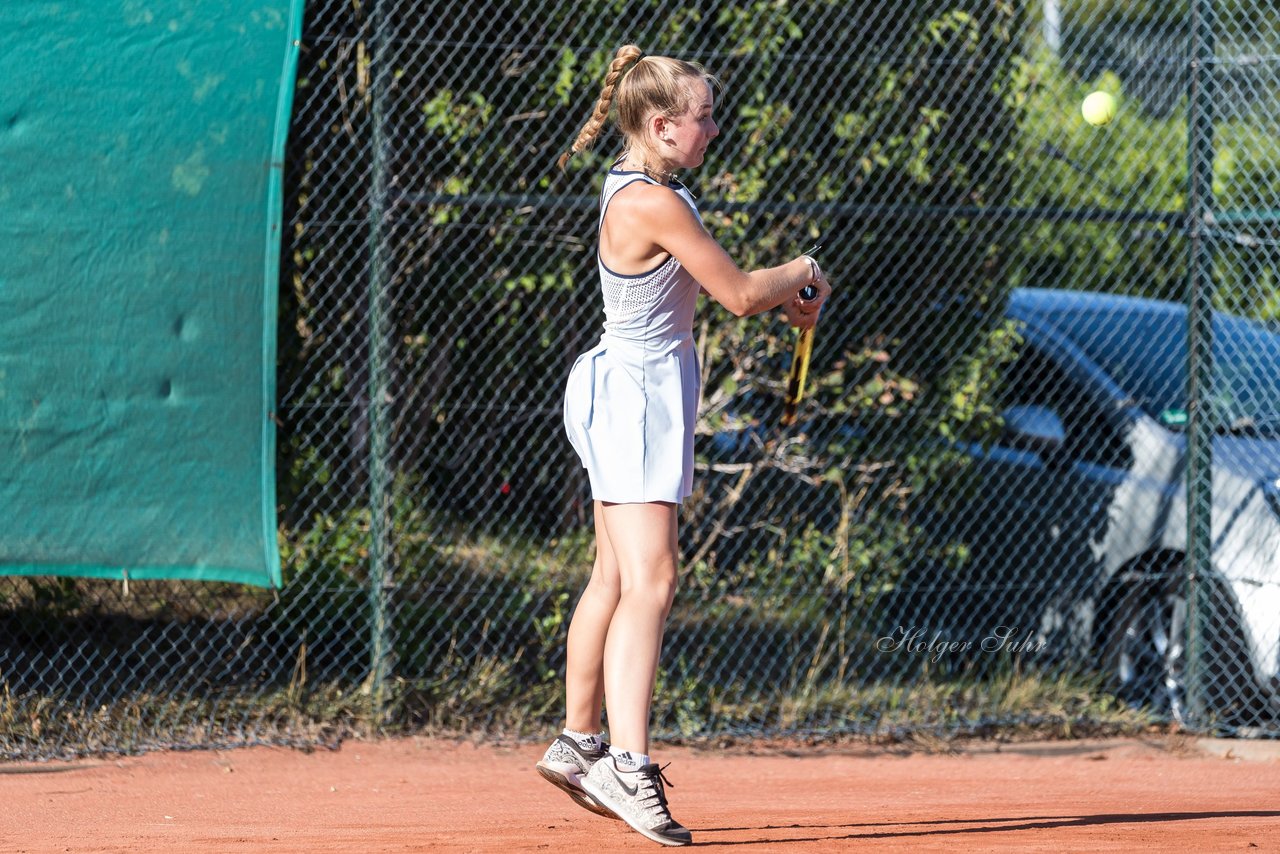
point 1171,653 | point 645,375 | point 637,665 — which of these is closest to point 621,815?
point 637,665

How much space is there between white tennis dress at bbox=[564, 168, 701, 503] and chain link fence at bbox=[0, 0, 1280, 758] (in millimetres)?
1730

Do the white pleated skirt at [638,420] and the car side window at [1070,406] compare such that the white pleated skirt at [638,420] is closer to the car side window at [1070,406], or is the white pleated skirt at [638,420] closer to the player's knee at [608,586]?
the player's knee at [608,586]

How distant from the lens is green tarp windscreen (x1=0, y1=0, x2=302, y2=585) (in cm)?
488

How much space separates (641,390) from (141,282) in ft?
7.45

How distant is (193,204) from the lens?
4.99 m

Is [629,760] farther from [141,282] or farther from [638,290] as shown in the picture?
[141,282]

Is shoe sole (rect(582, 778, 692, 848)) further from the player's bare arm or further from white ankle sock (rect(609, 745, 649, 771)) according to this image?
the player's bare arm

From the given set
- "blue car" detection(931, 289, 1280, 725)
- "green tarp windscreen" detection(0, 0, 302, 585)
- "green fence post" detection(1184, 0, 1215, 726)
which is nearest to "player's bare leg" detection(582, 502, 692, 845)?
"green tarp windscreen" detection(0, 0, 302, 585)

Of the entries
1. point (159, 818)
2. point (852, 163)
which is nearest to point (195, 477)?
point (159, 818)

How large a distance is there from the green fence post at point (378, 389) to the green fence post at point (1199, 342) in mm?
3179

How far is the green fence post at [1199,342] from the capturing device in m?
5.60

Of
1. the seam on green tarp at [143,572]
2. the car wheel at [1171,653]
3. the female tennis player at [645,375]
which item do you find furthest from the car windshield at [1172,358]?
the seam on green tarp at [143,572]

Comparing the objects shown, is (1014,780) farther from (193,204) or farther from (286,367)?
(193,204)

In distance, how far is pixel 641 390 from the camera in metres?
3.60
